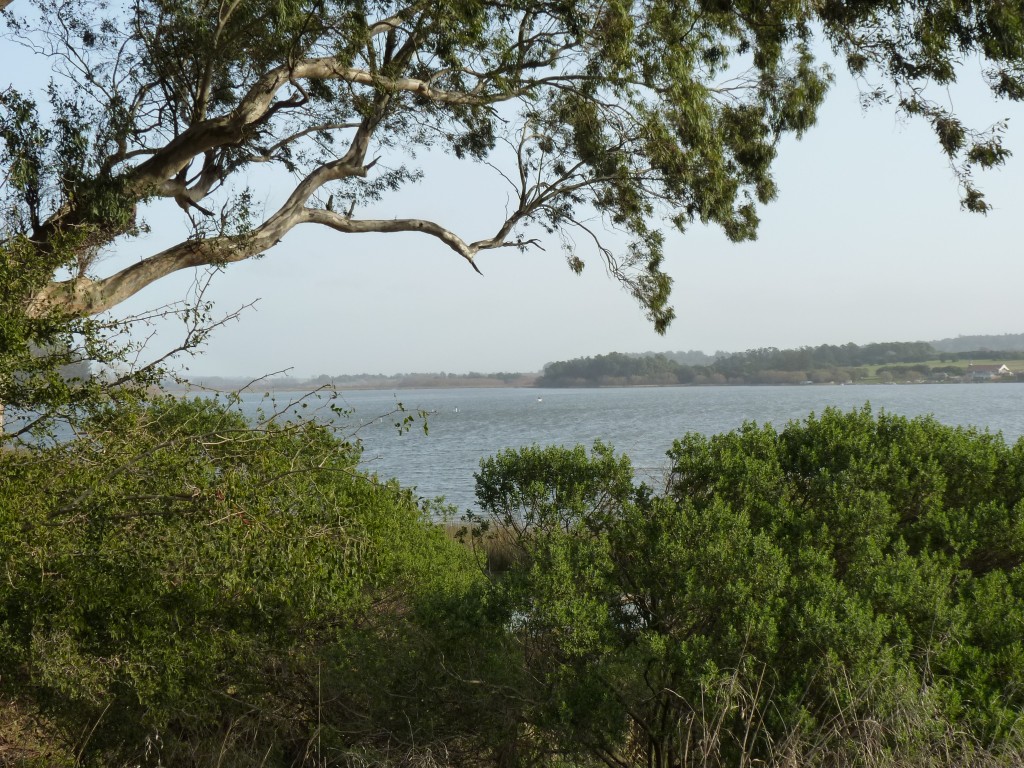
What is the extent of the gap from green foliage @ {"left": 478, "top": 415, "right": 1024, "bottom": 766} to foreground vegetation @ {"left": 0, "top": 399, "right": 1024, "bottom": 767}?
19 mm

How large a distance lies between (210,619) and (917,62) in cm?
940

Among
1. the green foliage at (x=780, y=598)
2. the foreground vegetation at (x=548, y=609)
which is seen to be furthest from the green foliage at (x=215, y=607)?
the green foliage at (x=780, y=598)

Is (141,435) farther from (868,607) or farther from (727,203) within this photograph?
(727,203)

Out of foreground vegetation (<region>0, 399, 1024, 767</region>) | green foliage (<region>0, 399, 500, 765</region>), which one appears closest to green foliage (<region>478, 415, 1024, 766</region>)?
foreground vegetation (<region>0, 399, 1024, 767</region>)

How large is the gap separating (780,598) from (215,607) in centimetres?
422

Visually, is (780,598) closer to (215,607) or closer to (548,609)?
(548,609)

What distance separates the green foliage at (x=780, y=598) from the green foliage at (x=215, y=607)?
0.87m

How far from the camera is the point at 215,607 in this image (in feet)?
24.3

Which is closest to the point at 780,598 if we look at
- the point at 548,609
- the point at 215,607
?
the point at 548,609

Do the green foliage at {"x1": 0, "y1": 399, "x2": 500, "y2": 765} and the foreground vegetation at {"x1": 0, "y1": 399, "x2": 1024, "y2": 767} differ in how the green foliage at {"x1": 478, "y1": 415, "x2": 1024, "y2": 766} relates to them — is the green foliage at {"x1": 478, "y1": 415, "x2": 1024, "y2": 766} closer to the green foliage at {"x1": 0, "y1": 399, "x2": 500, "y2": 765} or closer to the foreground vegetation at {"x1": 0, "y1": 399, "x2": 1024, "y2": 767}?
the foreground vegetation at {"x1": 0, "y1": 399, "x2": 1024, "y2": 767}

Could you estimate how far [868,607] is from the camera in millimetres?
5367

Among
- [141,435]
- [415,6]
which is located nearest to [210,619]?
[141,435]

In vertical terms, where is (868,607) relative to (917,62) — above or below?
below

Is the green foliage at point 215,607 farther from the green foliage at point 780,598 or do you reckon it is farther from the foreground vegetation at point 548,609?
the green foliage at point 780,598
